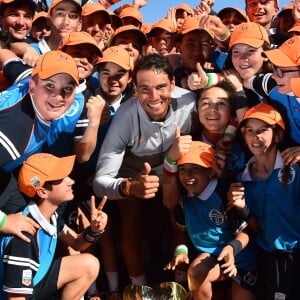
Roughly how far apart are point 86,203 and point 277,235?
186 cm

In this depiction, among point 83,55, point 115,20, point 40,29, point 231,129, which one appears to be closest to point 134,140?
point 231,129

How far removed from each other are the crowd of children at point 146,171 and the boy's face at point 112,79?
14 mm

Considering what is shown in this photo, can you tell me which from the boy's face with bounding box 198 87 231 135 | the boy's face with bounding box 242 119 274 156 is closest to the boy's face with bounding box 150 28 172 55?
the boy's face with bounding box 198 87 231 135

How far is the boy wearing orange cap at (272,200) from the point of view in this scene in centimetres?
399

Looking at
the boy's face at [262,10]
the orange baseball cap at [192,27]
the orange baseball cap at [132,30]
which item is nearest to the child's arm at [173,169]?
the orange baseball cap at [192,27]

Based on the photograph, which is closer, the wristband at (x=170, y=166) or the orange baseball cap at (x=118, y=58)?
the wristband at (x=170, y=166)

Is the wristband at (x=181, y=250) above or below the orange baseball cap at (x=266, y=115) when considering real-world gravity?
below

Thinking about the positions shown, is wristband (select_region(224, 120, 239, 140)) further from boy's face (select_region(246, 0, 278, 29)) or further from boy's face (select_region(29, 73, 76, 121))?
boy's face (select_region(246, 0, 278, 29))

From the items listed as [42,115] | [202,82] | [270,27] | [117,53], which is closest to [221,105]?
[202,82]

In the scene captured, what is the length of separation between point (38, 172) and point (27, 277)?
802 millimetres

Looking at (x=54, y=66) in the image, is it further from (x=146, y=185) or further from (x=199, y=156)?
(x=199, y=156)

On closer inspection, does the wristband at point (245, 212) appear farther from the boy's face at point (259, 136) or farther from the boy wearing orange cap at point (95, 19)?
the boy wearing orange cap at point (95, 19)

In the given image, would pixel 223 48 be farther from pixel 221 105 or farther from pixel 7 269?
pixel 7 269

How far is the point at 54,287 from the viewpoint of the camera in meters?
4.07
